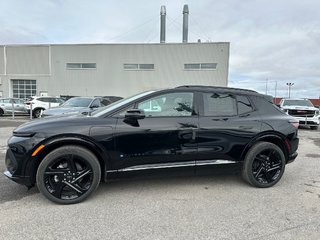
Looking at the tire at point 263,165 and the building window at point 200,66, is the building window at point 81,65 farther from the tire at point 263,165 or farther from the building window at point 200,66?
the tire at point 263,165

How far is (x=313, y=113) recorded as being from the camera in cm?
1302

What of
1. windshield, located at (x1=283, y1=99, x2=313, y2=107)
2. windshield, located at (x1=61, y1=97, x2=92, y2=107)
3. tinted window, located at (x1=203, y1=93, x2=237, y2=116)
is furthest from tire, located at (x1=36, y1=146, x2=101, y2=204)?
windshield, located at (x1=283, y1=99, x2=313, y2=107)

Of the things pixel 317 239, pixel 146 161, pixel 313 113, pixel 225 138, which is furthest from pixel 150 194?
pixel 313 113

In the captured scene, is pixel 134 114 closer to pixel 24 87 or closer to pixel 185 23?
pixel 24 87

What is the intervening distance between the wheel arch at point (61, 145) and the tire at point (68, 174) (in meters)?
0.07

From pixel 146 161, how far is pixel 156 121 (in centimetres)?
61

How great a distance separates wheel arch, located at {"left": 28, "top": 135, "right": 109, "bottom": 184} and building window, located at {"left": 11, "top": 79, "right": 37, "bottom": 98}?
95.0ft

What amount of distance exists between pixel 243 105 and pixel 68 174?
2.97m

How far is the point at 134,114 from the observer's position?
3723mm

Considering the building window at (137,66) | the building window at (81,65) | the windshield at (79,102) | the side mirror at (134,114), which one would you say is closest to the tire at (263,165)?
the side mirror at (134,114)

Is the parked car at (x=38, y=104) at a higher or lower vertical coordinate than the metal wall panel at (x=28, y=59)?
lower

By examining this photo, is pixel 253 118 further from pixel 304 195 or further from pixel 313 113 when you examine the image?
pixel 313 113

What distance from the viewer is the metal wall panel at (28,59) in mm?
28812

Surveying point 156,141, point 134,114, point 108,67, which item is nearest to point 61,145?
point 134,114
